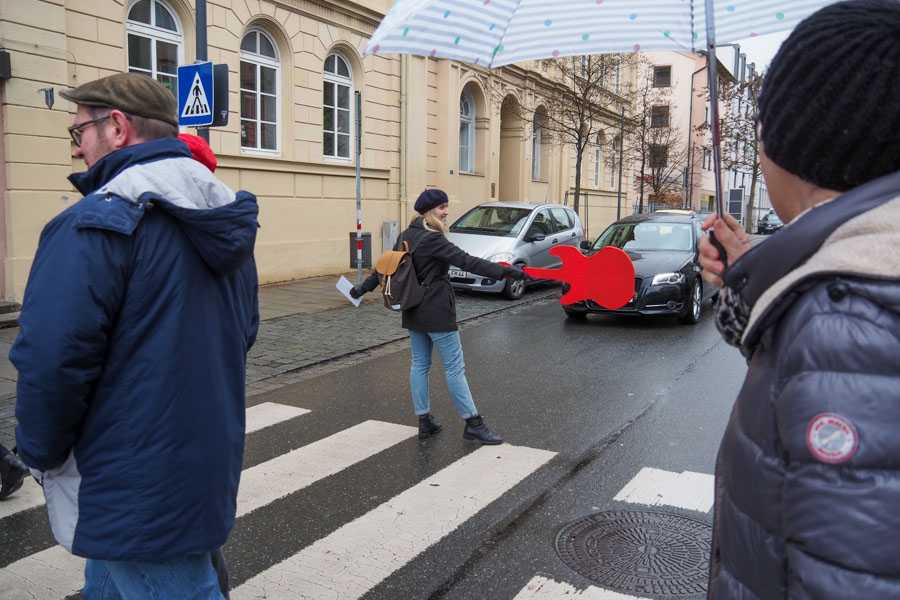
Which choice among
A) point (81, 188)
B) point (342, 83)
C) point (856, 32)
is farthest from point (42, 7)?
point (856, 32)

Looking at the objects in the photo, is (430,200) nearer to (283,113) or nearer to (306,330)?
(306,330)

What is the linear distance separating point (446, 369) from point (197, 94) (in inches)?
199

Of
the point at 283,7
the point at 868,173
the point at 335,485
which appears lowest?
the point at 335,485

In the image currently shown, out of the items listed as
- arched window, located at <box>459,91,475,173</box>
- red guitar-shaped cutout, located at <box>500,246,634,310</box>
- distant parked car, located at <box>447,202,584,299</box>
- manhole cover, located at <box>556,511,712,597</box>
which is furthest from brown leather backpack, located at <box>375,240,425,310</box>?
arched window, located at <box>459,91,475,173</box>

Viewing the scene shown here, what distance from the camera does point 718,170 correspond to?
86.0 inches

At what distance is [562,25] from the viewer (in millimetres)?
3520

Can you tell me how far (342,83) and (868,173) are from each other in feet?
53.9

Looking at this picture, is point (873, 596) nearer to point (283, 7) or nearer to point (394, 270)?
point (394, 270)

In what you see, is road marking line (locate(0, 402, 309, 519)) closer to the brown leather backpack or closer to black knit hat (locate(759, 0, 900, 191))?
the brown leather backpack

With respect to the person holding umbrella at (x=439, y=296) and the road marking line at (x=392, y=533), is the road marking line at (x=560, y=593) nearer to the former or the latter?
the road marking line at (x=392, y=533)

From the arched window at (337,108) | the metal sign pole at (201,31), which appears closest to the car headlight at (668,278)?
the metal sign pole at (201,31)

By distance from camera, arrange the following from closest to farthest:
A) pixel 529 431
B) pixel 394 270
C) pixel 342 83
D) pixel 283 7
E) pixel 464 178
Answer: pixel 394 270, pixel 529 431, pixel 283 7, pixel 342 83, pixel 464 178

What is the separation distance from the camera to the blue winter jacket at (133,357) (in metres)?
1.87

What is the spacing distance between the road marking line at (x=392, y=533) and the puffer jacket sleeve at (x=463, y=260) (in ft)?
4.19
